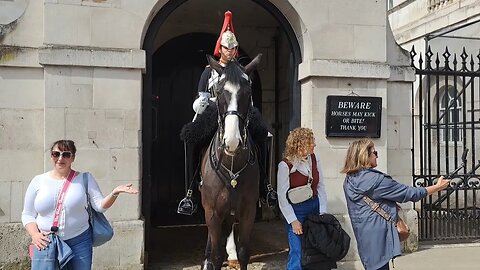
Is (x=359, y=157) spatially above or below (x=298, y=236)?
above

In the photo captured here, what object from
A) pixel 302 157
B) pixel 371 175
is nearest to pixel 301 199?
pixel 302 157

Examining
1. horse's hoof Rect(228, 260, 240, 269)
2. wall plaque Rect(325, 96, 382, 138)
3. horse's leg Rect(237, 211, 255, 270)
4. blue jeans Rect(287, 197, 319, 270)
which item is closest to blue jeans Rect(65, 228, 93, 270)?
horse's leg Rect(237, 211, 255, 270)

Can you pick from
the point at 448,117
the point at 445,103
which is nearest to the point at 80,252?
the point at 445,103

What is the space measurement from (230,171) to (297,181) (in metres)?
0.70

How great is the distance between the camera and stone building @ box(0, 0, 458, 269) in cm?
584

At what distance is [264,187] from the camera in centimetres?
583

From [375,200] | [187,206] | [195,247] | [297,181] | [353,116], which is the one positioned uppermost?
[353,116]

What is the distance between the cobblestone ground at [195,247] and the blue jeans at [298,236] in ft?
5.46

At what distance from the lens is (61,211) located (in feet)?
12.0

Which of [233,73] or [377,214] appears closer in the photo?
[377,214]

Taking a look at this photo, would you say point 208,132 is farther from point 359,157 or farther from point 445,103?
point 445,103

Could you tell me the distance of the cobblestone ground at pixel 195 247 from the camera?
652cm

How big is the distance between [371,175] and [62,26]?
409cm

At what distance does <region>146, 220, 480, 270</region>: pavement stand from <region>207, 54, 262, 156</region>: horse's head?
2562 mm
